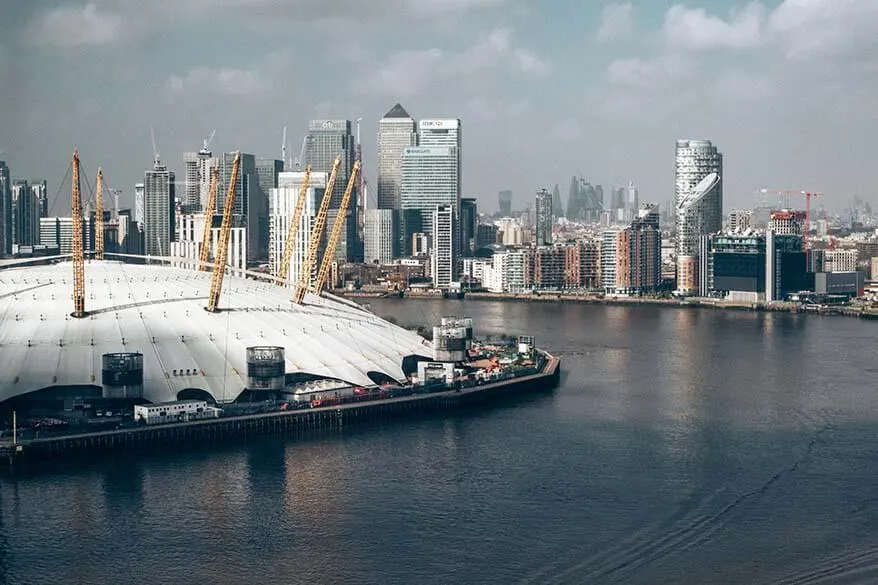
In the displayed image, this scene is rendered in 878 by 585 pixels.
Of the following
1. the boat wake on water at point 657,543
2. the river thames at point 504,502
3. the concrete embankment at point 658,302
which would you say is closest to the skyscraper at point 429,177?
the concrete embankment at point 658,302

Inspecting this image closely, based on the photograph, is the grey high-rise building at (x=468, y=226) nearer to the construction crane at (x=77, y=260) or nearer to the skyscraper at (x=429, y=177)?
the skyscraper at (x=429, y=177)

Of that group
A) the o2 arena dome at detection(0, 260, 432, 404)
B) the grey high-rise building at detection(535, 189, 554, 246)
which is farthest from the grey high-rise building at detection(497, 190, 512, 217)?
the o2 arena dome at detection(0, 260, 432, 404)

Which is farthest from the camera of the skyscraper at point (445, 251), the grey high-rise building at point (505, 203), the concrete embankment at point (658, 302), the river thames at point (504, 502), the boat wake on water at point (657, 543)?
the grey high-rise building at point (505, 203)

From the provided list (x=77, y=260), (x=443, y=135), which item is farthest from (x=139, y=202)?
(x=77, y=260)

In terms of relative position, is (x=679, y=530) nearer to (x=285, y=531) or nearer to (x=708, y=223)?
(x=285, y=531)

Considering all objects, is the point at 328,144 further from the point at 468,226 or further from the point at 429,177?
the point at 468,226

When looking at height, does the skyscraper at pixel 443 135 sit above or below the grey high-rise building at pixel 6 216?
above

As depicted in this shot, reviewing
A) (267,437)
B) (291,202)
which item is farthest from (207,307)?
(291,202)
